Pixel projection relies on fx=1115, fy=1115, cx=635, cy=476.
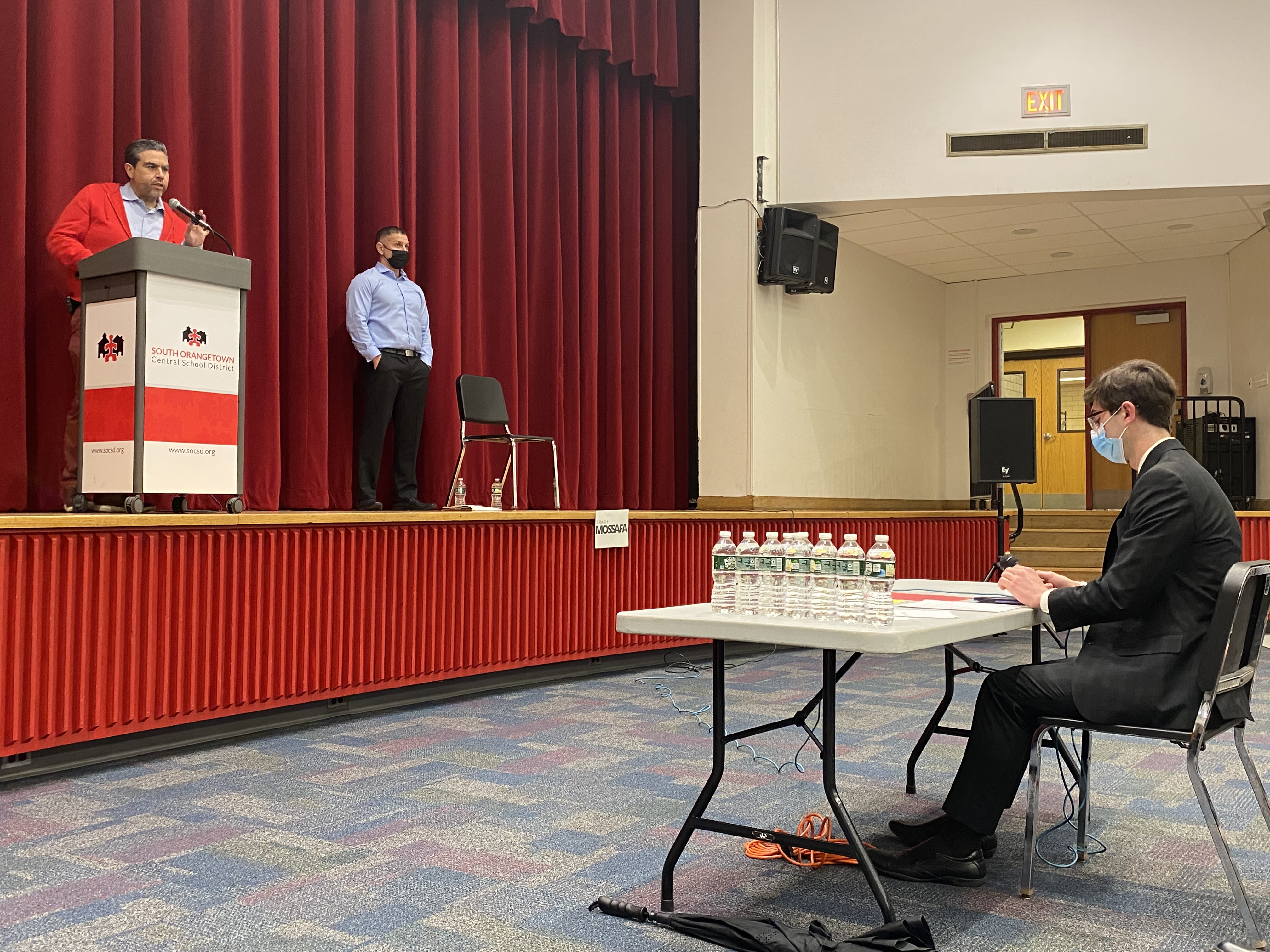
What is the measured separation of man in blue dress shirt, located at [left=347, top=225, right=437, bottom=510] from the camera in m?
5.07

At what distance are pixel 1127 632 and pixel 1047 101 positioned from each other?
562cm

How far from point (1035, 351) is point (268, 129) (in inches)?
→ 369

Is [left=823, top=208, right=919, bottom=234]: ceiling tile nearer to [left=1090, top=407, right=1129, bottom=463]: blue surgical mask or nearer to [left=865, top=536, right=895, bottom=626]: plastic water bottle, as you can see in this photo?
[left=1090, top=407, right=1129, bottom=463]: blue surgical mask

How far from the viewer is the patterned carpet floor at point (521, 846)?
217cm

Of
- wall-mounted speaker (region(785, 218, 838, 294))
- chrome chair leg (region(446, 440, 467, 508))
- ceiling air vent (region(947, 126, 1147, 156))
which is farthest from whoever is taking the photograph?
wall-mounted speaker (region(785, 218, 838, 294))

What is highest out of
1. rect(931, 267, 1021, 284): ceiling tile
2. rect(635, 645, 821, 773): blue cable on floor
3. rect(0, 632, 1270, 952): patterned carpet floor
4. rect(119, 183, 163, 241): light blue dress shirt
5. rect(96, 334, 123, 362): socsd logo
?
rect(931, 267, 1021, 284): ceiling tile

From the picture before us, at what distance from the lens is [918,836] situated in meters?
2.67

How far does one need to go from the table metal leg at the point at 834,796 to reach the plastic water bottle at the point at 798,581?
0.11 m

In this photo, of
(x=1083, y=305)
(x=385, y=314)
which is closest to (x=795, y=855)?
(x=385, y=314)

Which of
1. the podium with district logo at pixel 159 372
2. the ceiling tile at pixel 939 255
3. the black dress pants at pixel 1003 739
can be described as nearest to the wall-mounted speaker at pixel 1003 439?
the ceiling tile at pixel 939 255

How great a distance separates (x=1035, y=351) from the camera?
1211 centimetres

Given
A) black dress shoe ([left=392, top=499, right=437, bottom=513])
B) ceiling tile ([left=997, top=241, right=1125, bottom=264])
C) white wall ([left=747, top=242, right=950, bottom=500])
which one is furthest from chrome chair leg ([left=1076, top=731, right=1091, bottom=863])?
ceiling tile ([left=997, top=241, right=1125, bottom=264])

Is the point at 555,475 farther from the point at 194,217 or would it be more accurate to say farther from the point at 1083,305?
the point at 1083,305

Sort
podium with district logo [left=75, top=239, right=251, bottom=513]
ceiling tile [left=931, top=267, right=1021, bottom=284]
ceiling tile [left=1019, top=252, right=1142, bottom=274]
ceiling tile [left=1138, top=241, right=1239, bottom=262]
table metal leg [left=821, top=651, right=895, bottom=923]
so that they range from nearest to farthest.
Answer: table metal leg [left=821, top=651, right=895, bottom=923], podium with district logo [left=75, top=239, right=251, bottom=513], ceiling tile [left=1138, top=241, right=1239, bottom=262], ceiling tile [left=1019, top=252, right=1142, bottom=274], ceiling tile [left=931, top=267, right=1021, bottom=284]
